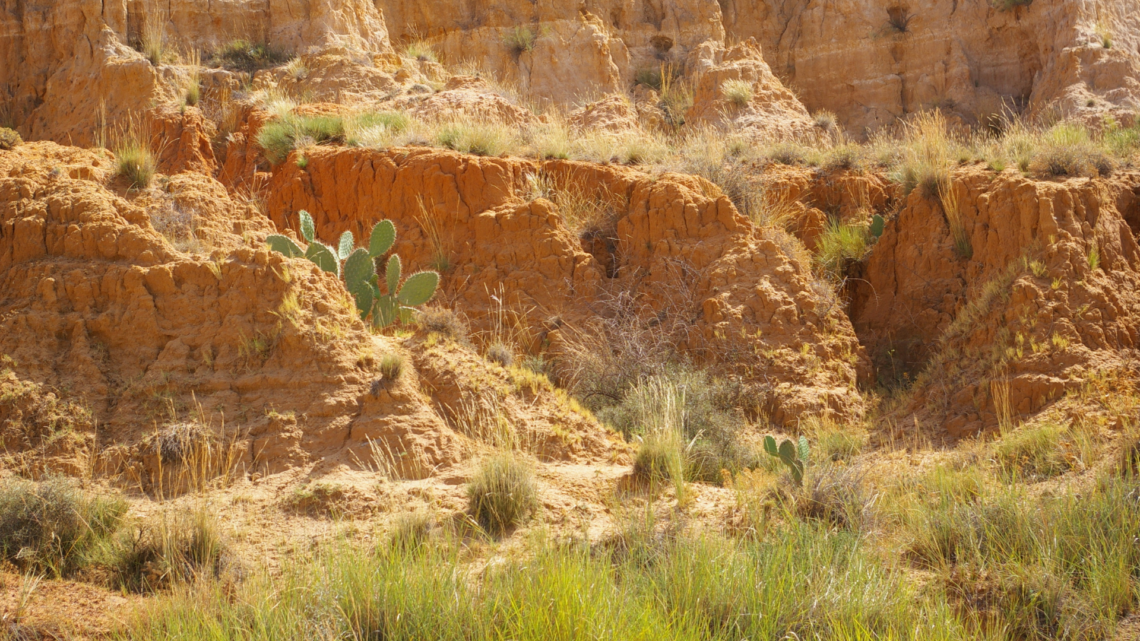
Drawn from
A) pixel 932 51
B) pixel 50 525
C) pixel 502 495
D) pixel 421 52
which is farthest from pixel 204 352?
pixel 932 51

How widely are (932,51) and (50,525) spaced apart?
57.4ft

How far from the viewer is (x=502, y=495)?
593 cm

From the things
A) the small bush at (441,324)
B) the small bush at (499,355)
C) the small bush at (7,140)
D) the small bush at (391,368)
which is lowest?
the small bush at (499,355)

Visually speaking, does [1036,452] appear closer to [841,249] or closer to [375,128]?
[841,249]

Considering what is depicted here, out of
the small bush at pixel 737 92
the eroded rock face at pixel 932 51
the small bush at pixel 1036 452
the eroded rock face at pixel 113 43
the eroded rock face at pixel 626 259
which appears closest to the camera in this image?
the small bush at pixel 1036 452

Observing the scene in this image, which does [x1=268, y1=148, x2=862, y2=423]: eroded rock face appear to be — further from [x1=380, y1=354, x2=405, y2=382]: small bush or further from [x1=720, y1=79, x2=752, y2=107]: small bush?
[x1=720, y1=79, x2=752, y2=107]: small bush

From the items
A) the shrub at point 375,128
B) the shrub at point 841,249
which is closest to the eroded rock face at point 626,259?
the shrub at point 375,128

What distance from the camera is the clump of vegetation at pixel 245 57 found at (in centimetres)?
1425

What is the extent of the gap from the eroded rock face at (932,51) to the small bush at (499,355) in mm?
11671

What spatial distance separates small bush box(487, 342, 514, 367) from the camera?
8103mm

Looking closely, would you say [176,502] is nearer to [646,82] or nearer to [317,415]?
[317,415]

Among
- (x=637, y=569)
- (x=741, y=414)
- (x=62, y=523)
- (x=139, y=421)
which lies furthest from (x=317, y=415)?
(x=741, y=414)

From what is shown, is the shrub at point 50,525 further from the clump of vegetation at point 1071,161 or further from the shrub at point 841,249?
the clump of vegetation at point 1071,161

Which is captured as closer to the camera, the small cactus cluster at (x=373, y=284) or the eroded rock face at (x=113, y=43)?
the small cactus cluster at (x=373, y=284)
